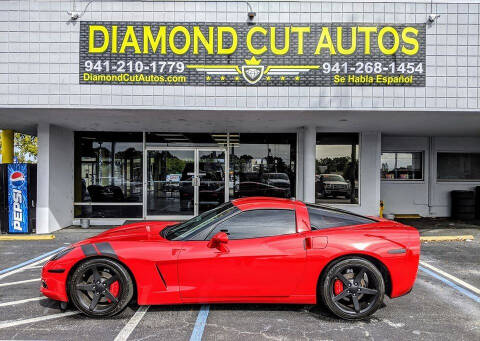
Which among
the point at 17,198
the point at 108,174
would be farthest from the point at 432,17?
the point at 17,198

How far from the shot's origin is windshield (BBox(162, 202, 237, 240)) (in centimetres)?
375

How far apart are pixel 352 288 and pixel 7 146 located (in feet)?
36.0

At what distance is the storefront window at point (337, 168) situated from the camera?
10.2 meters

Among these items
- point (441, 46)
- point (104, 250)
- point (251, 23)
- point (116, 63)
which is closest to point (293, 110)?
point (251, 23)

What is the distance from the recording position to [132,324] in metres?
3.40

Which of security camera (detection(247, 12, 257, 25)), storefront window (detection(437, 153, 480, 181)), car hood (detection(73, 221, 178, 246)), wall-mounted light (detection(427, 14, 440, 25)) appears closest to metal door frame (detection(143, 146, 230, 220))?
security camera (detection(247, 12, 257, 25))

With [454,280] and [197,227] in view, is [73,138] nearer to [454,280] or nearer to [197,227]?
[197,227]

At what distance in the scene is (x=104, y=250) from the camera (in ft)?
11.6

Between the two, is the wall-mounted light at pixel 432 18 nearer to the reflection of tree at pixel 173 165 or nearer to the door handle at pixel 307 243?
the door handle at pixel 307 243

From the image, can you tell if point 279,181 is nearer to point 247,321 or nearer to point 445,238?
point 445,238

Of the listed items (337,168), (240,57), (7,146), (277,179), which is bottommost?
(277,179)

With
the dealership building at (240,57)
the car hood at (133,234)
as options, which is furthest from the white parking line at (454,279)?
the car hood at (133,234)

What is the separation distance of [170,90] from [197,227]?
14.1 feet

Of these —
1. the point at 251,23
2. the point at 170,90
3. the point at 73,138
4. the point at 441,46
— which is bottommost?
the point at 73,138
